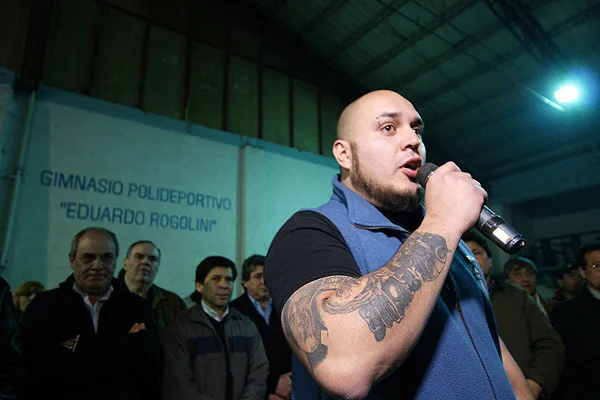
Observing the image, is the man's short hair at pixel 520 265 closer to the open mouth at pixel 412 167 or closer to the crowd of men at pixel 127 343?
the crowd of men at pixel 127 343

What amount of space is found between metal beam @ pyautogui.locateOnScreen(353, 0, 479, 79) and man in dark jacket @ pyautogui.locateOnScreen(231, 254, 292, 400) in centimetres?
429

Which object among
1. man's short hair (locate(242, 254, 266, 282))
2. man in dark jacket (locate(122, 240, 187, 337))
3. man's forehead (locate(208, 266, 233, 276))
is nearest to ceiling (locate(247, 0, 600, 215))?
man's short hair (locate(242, 254, 266, 282))

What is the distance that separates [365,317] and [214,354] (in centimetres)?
210

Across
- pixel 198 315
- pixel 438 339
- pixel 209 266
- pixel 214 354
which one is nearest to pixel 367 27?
pixel 209 266

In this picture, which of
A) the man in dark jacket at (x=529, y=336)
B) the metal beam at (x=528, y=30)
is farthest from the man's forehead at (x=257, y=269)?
the metal beam at (x=528, y=30)

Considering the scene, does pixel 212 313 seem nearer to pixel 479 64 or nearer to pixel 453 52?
pixel 453 52

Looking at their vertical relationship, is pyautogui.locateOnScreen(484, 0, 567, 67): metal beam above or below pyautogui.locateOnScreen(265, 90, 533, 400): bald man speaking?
above

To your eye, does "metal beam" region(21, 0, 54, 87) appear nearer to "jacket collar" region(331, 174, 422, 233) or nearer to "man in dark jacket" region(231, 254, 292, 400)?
"man in dark jacket" region(231, 254, 292, 400)

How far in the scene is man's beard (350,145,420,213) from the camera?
0.98 m

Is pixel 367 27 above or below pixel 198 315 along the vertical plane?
above

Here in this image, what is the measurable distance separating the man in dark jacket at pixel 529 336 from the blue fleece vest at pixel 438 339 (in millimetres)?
1636

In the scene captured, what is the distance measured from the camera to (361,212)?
89cm

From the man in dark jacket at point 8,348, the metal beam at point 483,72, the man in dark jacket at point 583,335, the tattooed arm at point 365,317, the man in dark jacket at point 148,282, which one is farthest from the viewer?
the metal beam at point 483,72

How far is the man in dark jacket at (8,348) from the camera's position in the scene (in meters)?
1.58
